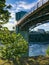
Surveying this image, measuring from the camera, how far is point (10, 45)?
29.7 m

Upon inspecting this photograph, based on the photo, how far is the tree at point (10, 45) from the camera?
27.2 meters

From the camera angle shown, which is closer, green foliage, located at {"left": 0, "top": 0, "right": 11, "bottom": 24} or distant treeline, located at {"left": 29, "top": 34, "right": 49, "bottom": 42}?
green foliage, located at {"left": 0, "top": 0, "right": 11, "bottom": 24}

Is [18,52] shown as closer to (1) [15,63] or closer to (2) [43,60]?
(1) [15,63]

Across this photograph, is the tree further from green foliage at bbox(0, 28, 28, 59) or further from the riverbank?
the riverbank

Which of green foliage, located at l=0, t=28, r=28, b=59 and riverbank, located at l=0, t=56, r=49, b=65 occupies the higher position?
green foliage, located at l=0, t=28, r=28, b=59

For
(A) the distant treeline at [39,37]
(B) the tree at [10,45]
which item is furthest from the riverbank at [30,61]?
(A) the distant treeline at [39,37]

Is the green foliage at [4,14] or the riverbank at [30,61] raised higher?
the green foliage at [4,14]

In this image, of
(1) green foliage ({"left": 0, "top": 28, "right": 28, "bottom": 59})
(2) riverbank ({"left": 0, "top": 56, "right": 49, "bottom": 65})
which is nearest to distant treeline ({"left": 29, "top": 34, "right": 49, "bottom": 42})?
(2) riverbank ({"left": 0, "top": 56, "right": 49, "bottom": 65})

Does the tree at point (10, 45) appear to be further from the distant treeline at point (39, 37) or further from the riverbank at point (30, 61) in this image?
the distant treeline at point (39, 37)

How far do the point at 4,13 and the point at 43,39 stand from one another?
372 ft

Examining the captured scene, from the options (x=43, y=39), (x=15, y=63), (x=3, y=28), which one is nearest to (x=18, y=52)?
(x=15, y=63)

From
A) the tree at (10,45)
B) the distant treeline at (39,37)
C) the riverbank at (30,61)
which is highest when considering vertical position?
the tree at (10,45)

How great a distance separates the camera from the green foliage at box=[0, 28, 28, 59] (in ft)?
89.0

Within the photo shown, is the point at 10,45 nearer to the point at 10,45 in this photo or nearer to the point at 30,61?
the point at 10,45
